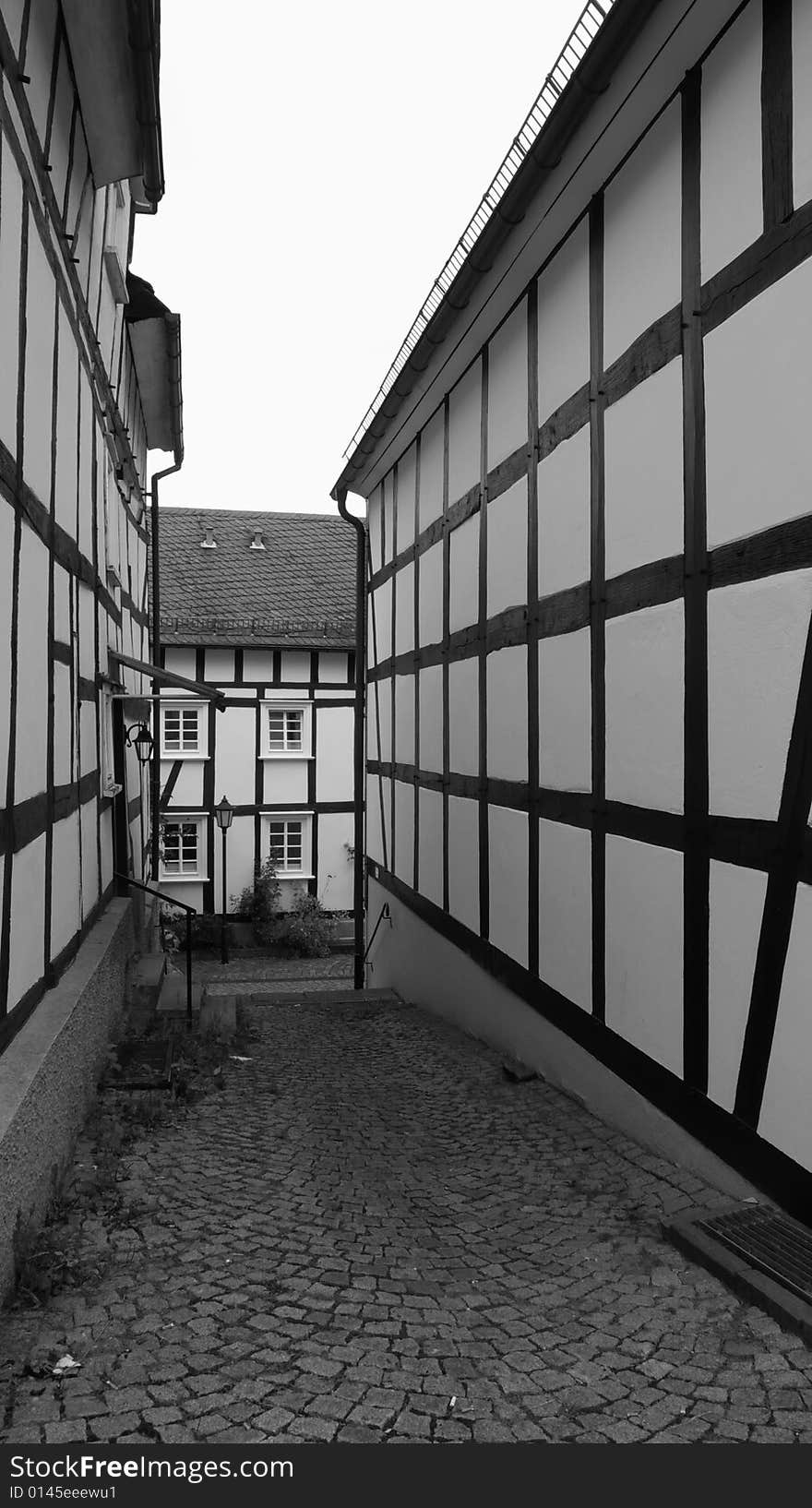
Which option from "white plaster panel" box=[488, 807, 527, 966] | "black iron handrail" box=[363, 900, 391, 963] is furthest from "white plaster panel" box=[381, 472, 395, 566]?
"white plaster panel" box=[488, 807, 527, 966]

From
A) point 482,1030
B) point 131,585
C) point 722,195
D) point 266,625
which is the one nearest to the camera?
point 722,195

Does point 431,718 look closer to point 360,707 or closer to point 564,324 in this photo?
point 360,707

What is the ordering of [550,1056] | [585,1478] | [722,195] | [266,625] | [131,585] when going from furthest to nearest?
[266,625]
[131,585]
[550,1056]
[722,195]
[585,1478]

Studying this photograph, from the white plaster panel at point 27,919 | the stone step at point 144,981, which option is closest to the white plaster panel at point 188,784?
the stone step at point 144,981

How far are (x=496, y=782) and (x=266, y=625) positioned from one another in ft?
49.3

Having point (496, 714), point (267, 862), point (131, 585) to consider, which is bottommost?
point (267, 862)

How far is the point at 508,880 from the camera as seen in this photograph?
7754 millimetres

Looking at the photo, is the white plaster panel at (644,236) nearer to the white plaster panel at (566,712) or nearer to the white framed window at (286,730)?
the white plaster panel at (566,712)

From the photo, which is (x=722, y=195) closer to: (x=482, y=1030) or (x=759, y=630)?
(x=759, y=630)

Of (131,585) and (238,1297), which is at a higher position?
(131,585)

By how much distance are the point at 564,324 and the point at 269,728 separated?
16803 millimetres

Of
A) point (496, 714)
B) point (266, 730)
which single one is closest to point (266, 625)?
point (266, 730)

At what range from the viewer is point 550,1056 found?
6.85 metres

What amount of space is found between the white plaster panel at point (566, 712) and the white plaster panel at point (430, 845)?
2964 millimetres
